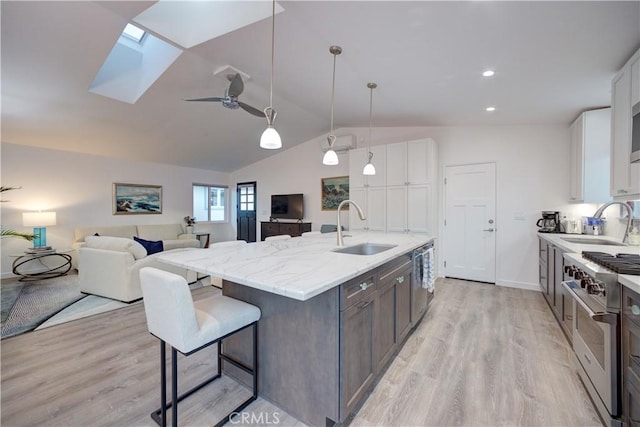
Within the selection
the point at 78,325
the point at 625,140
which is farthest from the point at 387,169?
the point at 78,325

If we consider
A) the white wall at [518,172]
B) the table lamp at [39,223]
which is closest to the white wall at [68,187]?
the table lamp at [39,223]

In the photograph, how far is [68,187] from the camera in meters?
5.26

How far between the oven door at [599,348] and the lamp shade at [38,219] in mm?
7088

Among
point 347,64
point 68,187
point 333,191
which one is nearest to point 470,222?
point 333,191

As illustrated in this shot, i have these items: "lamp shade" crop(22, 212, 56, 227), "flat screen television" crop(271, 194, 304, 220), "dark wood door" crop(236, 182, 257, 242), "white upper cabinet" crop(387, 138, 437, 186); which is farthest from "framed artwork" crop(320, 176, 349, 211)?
"lamp shade" crop(22, 212, 56, 227)

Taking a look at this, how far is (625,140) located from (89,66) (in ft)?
17.2

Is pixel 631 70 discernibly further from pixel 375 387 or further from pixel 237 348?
Answer: pixel 237 348

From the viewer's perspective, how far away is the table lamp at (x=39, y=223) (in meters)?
4.46

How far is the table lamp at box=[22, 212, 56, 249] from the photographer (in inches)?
176

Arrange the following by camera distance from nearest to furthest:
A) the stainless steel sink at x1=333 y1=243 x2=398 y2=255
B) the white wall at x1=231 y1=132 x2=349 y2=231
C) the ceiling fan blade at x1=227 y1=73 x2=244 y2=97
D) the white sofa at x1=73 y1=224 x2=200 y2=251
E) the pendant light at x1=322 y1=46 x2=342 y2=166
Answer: the pendant light at x1=322 y1=46 x2=342 y2=166 < the stainless steel sink at x1=333 y1=243 x2=398 y2=255 < the ceiling fan blade at x1=227 y1=73 x2=244 y2=97 < the white sofa at x1=73 y1=224 x2=200 y2=251 < the white wall at x1=231 y1=132 x2=349 y2=231

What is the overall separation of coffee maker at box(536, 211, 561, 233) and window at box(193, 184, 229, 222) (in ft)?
24.9

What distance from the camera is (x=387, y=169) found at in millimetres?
4656

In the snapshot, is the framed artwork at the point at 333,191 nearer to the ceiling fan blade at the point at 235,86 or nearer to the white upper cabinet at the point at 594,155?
the ceiling fan blade at the point at 235,86

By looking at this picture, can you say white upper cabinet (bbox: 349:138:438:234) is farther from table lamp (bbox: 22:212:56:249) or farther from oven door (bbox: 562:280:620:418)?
table lamp (bbox: 22:212:56:249)
